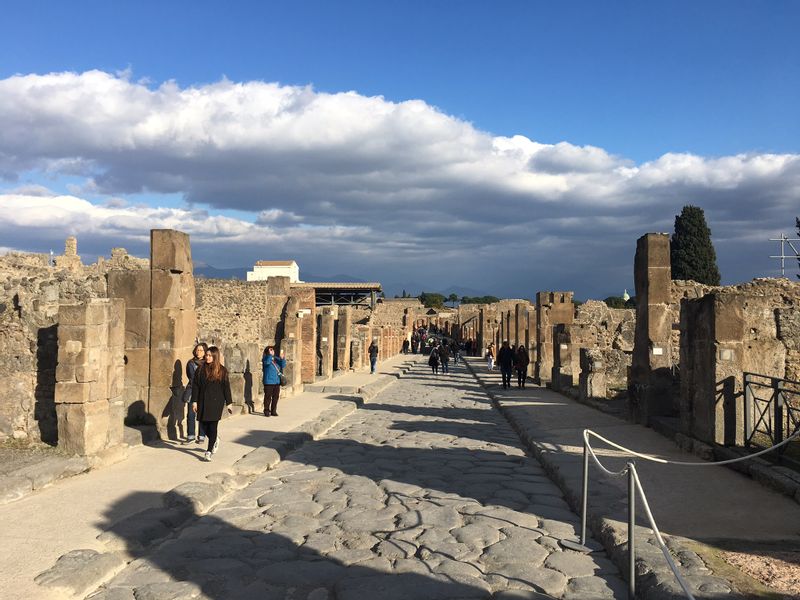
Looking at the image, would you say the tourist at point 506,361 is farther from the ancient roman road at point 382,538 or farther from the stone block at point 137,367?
the stone block at point 137,367

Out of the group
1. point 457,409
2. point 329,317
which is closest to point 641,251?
point 457,409

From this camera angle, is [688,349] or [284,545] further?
[688,349]

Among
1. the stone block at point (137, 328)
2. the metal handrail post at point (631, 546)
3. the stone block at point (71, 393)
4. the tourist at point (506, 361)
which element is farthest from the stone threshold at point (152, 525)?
the tourist at point (506, 361)

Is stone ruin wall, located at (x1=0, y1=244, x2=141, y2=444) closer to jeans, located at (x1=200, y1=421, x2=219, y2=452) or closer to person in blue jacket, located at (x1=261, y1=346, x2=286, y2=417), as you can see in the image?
jeans, located at (x1=200, y1=421, x2=219, y2=452)

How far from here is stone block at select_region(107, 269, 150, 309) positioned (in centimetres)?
1012

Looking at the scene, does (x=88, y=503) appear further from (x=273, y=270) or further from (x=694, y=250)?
(x=273, y=270)

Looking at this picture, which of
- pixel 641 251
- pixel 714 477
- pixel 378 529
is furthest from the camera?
pixel 641 251

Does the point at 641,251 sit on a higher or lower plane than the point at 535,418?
higher

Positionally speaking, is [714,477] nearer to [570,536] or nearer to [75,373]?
[570,536]

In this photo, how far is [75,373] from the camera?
8.02 m

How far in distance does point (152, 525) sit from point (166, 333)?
488 centimetres

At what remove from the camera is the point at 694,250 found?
177 ft

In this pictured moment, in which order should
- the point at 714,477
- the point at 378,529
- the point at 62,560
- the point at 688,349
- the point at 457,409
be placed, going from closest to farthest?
the point at 62,560, the point at 378,529, the point at 714,477, the point at 688,349, the point at 457,409

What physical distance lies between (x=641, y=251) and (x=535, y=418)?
3708 mm
